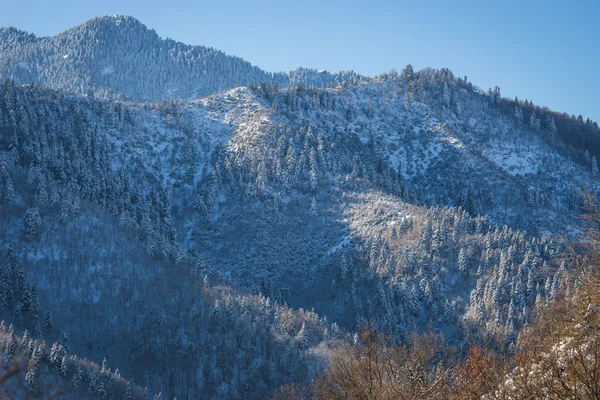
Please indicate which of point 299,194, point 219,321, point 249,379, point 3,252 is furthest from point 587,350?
point 299,194

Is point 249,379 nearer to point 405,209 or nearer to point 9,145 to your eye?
point 405,209

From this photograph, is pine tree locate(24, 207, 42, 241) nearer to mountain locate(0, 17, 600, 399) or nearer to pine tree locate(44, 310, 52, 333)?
Result: mountain locate(0, 17, 600, 399)

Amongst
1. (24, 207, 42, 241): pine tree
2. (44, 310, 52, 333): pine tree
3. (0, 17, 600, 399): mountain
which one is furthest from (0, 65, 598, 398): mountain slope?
(44, 310, 52, 333): pine tree

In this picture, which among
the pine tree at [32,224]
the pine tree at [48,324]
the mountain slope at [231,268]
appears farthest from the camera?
the pine tree at [32,224]

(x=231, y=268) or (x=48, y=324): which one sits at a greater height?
(x=231, y=268)

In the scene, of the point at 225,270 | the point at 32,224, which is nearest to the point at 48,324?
the point at 32,224

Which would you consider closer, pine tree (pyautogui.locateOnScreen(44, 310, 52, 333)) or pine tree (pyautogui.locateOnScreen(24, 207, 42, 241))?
pine tree (pyautogui.locateOnScreen(44, 310, 52, 333))

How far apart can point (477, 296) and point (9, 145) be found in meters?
147

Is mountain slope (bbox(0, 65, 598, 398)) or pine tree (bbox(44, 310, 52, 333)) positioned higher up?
mountain slope (bbox(0, 65, 598, 398))

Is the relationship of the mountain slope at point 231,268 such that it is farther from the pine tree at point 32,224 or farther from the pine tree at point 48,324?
the pine tree at point 48,324

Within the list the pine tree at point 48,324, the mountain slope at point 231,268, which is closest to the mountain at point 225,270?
the pine tree at point 48,324

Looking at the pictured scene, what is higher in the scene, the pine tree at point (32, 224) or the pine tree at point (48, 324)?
the pine tree at point (32, 224)

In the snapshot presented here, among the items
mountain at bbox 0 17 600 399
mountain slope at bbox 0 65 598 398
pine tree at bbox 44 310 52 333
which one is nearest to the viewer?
pine tree at bbox 44 310 52 333

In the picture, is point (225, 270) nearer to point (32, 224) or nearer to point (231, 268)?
point (231, 268)
